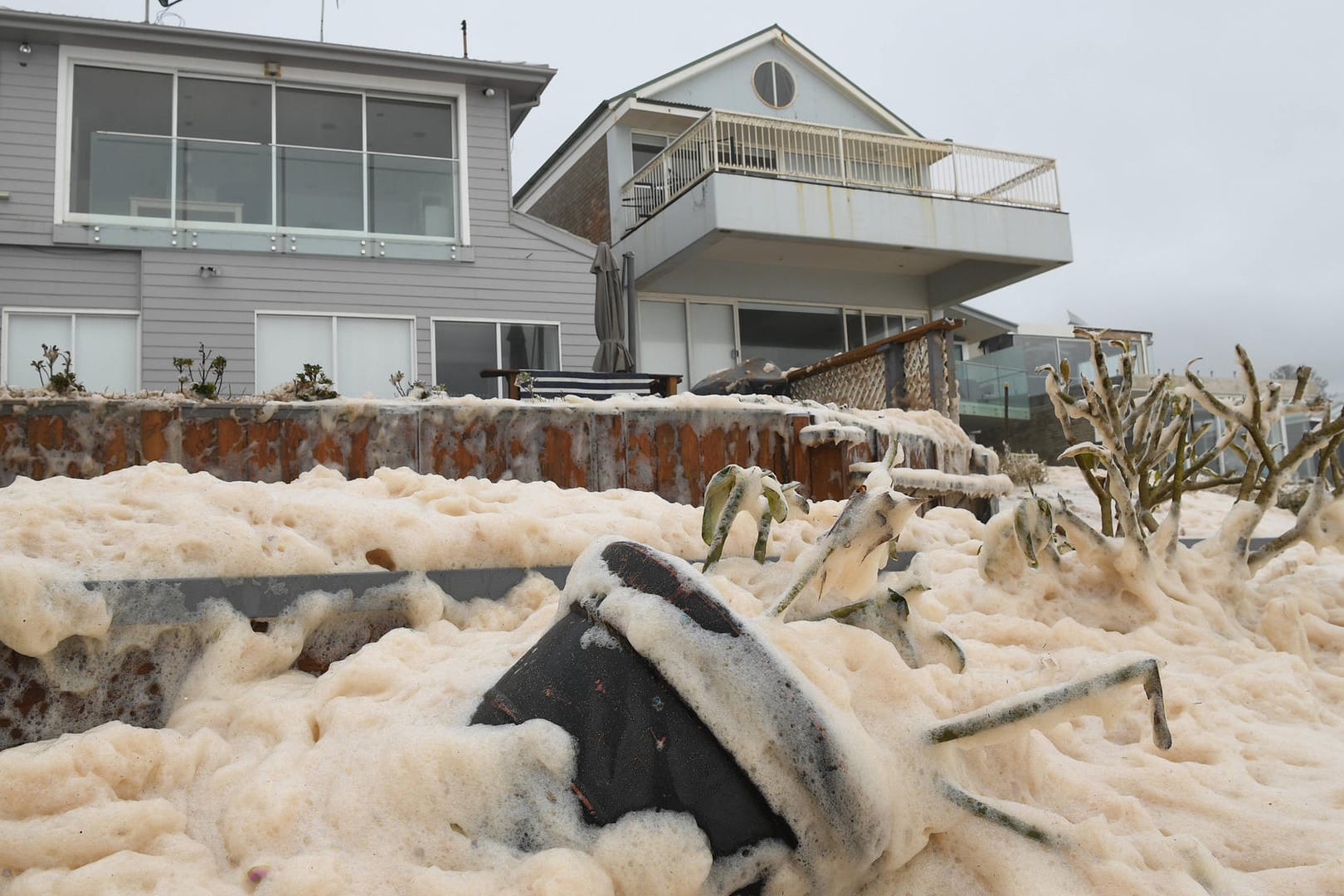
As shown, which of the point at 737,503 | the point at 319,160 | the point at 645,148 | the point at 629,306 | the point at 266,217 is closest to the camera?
the point at 737,503

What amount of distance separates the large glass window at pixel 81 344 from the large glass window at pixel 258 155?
1188 mm

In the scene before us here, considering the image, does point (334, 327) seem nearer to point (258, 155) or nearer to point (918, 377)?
point (258, 155)

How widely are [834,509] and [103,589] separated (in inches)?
78.2

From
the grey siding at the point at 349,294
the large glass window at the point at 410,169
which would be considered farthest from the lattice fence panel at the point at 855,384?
the large glass window at the point at 410,169

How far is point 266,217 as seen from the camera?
9.85 m

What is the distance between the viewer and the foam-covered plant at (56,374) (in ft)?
12.8

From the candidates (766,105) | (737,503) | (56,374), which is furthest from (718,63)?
(737,503)

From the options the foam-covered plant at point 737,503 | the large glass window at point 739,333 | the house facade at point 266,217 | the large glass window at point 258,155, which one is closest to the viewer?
the foam-covered plant at point 737,503

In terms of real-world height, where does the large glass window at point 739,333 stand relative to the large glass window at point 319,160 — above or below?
below

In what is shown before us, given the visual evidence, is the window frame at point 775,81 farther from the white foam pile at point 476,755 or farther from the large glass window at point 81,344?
the white foam pile at point 476,755

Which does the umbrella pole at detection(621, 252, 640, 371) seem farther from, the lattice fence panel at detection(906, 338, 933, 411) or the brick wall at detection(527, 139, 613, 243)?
the brick wall at detection(527, 139, 613, 243)

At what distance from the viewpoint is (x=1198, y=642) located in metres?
2.72

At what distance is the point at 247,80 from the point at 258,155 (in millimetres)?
910

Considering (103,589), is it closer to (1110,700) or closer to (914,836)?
(914,836)
